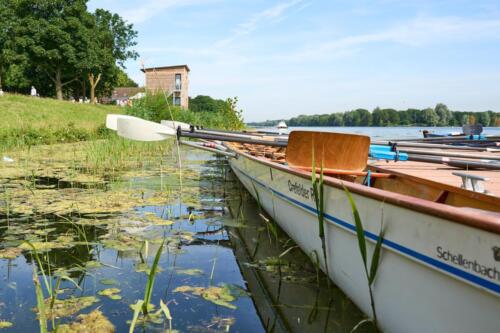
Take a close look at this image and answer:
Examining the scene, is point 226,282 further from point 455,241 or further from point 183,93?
point 183,93

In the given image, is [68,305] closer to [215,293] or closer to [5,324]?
[5,324]

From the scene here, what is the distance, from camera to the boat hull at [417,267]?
58.2 inches

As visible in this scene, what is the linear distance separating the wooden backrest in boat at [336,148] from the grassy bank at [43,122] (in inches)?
312

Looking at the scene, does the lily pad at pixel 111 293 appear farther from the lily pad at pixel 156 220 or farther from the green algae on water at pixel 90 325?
the lily pad at pixel 156 220

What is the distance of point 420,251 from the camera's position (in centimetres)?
174

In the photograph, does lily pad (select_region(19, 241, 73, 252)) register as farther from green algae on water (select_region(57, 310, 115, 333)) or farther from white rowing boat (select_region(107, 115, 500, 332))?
white rowing boat (select_region(107, 115, 500, 332))

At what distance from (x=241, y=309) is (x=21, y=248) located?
199 cm

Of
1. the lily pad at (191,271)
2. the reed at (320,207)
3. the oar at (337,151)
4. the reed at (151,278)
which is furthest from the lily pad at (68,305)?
the oar at (337,151)

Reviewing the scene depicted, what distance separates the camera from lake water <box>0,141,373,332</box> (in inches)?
94.2

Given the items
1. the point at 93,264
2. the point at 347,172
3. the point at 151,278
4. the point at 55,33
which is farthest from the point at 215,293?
the point at 55,33

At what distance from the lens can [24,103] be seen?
22.2 meters

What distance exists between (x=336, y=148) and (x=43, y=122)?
1629cm

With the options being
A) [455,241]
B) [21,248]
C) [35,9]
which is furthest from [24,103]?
[455,241]

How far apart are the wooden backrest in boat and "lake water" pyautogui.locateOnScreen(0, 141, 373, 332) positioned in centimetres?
69
